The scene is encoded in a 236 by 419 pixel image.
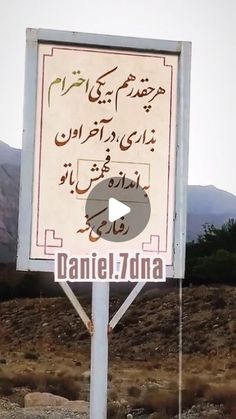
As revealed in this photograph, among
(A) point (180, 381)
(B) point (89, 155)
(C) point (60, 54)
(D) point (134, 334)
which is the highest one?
(C) point (60, 54)

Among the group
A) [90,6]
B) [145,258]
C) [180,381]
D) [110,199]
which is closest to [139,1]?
[90,6]

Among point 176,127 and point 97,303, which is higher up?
point 176,127

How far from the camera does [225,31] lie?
2.07 meters

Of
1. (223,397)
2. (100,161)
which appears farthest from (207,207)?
(223,397)

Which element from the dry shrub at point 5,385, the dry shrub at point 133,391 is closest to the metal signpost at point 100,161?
the dry shrub at point 133,391

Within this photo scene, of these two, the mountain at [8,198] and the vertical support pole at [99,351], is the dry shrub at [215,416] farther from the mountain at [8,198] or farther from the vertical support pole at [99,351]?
the mountain at [8,198]

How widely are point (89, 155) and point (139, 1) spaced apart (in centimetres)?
58

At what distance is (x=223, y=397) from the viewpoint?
202 cm

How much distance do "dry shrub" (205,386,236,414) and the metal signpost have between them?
381 mm

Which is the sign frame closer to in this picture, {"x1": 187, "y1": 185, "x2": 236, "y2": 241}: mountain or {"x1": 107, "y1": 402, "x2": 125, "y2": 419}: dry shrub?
{"x1": 187, "y1": 185, "x2": 236, "y2": 241}: mountain

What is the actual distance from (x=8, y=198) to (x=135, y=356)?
668 mm

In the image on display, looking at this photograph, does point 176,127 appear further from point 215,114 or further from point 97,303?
point 97,303

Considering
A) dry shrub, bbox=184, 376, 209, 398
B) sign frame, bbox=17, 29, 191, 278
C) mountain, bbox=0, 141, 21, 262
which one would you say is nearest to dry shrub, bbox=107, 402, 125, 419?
dry shrub, bbox=184, 376, 209, 398

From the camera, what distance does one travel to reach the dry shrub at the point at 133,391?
1981 mm
